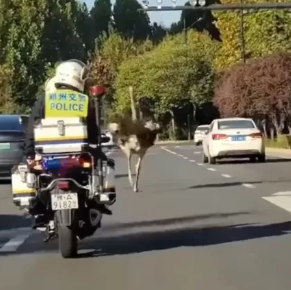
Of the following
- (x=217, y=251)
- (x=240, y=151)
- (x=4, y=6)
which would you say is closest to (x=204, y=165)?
(x=240, y=151)

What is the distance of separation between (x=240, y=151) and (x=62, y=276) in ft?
74.6

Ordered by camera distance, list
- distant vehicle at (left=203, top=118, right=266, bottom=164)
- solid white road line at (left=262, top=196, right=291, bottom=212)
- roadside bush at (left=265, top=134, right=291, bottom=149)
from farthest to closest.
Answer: roadside bush at (left=265, top=134, right=291, bottom=149), distant vehicle at (left=203, top=118, right=266, bottom=164), solid white road line at (left=262, top=196, right=291, bottom=212)

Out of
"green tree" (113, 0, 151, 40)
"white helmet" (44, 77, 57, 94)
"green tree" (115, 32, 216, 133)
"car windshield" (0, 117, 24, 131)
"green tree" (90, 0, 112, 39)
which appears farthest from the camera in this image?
"green tree" (113, 0, 151, 40)

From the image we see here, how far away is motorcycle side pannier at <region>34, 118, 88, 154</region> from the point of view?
1094cm

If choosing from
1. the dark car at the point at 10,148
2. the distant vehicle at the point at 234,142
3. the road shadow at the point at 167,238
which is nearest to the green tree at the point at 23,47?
the distant vehicle at the point at 234,142

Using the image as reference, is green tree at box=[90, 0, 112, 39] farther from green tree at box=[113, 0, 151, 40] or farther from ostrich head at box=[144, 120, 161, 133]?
ostrich head at box=[144, 120, 161, 133]

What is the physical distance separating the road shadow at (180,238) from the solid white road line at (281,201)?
2.52 meters

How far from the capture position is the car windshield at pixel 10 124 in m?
25.0

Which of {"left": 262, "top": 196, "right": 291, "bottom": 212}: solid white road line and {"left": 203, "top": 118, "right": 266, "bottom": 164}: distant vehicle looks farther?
{"left": 203, "top": 118, "right": 266, "bottom": 164}: distant vehicle

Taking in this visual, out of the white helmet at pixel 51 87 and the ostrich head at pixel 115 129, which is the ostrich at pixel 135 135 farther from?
the white helmet at pixel 51 87

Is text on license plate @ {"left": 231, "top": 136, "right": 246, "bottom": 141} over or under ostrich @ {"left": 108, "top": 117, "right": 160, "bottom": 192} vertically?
under

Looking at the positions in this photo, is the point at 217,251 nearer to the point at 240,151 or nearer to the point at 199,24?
the point at 240,151

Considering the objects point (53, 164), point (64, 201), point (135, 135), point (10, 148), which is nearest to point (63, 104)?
point (53, 164)

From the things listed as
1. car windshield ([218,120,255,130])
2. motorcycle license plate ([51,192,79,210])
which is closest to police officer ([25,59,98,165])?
motorcycle license plate ([51,192,79,210])
